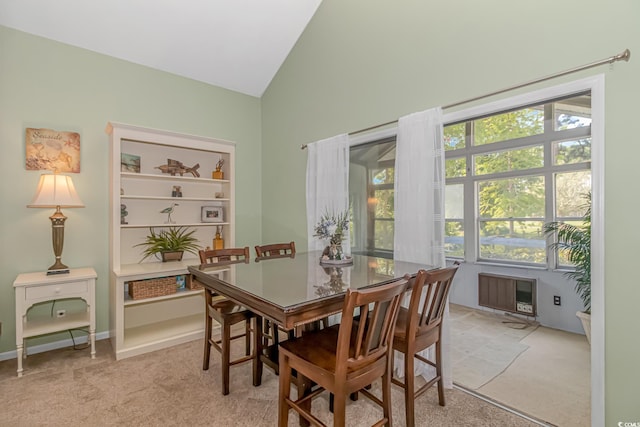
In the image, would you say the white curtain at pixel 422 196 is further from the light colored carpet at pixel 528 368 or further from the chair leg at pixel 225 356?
the chair leg at pixel 225 356

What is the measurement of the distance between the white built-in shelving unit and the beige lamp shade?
336mm

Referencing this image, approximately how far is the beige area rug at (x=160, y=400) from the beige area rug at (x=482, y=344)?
419 mm

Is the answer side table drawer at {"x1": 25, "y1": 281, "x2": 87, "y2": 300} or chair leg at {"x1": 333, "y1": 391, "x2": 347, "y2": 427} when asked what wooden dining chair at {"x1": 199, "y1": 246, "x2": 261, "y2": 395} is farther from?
side table drawer at {"x1": 25, "y1": 281, "x2": 87, "y2": 300}

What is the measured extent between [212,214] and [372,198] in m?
2.00

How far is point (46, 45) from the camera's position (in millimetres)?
2916

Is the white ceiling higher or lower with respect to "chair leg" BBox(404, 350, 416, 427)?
higher

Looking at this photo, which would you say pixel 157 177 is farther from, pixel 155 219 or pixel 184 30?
pixel 184 30

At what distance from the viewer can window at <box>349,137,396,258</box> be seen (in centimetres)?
342

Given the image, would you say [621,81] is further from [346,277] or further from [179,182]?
[179,182]

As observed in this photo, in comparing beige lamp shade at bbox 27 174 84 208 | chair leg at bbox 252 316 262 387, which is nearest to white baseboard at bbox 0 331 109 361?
beige lamp shade at bbox 27 174 84 208

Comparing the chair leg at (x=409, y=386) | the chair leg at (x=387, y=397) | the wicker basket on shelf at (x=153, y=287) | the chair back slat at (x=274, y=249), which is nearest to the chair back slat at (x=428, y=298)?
the chair leg at (x=409, y=386)

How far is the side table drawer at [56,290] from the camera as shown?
251 centimetres

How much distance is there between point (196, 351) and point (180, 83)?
3.06 metres

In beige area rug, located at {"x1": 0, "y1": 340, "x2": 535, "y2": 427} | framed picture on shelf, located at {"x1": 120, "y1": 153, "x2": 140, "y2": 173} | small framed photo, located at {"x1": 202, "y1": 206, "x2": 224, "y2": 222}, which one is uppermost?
framed picture on shelf, located at {"x1": 120, "y1": 153, "x2": 140, "y2": 173}
